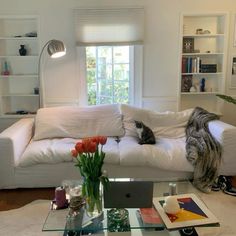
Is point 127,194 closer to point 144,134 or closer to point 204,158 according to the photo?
point 204,158

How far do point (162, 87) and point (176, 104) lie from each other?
12.5 inches

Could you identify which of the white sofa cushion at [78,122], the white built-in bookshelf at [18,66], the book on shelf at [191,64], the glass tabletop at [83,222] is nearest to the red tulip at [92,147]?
the glass tabletop at [83,222]

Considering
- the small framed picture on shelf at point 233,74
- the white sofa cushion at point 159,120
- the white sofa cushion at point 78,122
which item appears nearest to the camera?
the white sofa cushion at point 78,122

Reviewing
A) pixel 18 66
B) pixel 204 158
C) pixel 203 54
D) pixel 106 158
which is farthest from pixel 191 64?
pixel 18 66

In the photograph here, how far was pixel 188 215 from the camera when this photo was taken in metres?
1.88

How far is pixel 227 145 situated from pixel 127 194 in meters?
1.49

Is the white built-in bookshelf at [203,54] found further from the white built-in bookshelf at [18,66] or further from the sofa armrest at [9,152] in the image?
the sofa armrest at [9,152]

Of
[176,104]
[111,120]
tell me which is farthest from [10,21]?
[176,104]

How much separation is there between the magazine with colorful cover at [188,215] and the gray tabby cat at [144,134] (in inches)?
45.0

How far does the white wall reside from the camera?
3818mm

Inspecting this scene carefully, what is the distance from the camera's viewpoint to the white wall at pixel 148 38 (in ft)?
12.5

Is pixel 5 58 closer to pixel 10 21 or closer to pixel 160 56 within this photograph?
pixel 10 21

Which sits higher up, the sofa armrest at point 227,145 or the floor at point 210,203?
the sofa armrest at point 227,145

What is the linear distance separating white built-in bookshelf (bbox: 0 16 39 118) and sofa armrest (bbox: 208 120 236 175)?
8.15 feet
